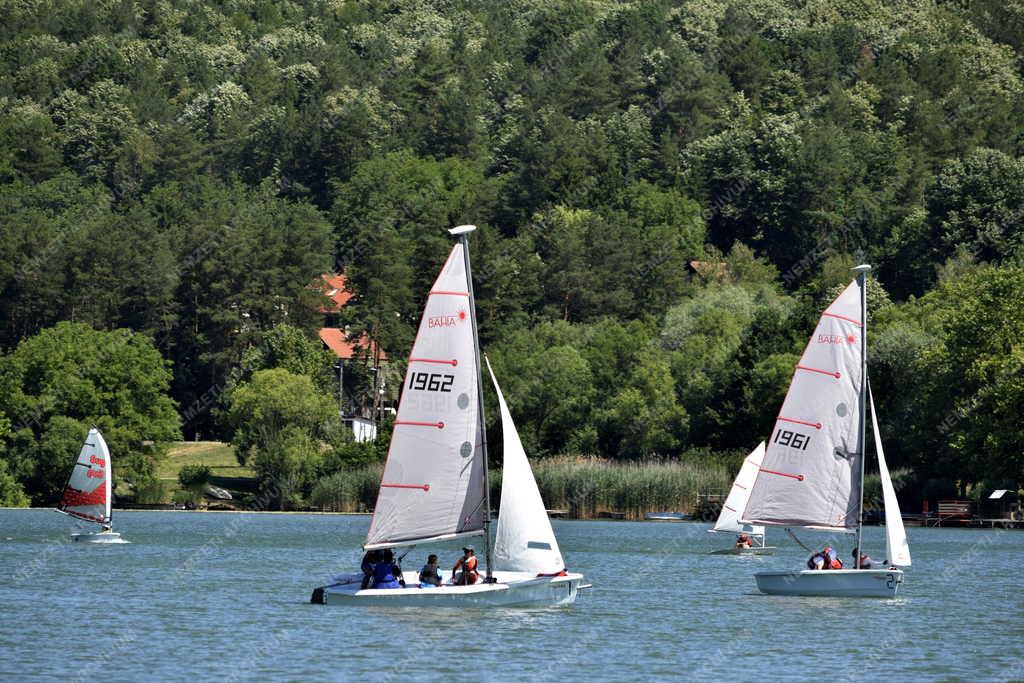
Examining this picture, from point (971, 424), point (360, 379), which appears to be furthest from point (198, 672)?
point (360, 379)

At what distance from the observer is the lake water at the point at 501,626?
39094 mm

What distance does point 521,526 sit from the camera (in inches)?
1784

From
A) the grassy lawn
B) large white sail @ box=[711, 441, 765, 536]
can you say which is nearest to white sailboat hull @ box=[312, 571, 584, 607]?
large white sail @ box=[711, 441, 765, 536]

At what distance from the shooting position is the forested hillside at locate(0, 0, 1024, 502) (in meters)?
112

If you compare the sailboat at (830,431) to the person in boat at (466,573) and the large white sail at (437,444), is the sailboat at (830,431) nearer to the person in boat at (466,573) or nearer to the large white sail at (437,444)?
the person in boat at (466,573)

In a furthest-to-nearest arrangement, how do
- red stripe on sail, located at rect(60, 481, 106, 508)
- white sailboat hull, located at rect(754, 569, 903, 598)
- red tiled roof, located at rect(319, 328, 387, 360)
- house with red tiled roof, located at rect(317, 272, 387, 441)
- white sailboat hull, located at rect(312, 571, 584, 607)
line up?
red tiled roof, located at rect(319, 328, 387, 360), house with red tiled roof, located at rect(317, 272, 387, 441), red stripe on sail, located at rect(60, 481, 106, 508), white sailboat hull, located at rect(754, 569, 903, 598), white sailboat hull, located at rect(312, 571, 584, 607)

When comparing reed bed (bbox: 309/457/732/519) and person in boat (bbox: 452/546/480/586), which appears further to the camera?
reed bed (bbox: 309/457/732/519)

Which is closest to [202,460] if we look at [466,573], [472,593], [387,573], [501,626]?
[387,573]

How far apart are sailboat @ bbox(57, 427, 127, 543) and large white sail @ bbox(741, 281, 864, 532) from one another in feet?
120

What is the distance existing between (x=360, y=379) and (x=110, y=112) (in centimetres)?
6023

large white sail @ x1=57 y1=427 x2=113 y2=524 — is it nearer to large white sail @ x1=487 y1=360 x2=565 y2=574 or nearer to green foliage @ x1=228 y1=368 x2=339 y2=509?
green foliage @ x1=228 y1=368 x2=339 y2=509

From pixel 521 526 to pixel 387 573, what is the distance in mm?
3420

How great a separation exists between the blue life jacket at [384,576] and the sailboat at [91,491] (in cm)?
3696

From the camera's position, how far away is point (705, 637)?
4547cm
